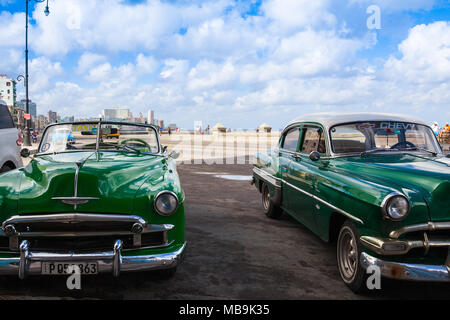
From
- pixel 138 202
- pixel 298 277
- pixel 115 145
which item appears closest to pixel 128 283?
pixel 138 202

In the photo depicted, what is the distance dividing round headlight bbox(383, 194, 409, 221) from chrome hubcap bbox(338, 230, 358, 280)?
0.62 m

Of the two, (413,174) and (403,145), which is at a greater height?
(403,145)

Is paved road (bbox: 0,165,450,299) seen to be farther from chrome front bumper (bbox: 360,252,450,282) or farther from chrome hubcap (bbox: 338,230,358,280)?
chrome front bumper (bbox: 360,252,450,282)

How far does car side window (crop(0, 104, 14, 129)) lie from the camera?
7589 millimetres

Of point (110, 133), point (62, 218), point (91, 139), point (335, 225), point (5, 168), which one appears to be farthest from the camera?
point (5, 168)

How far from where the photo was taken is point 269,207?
6.61 m

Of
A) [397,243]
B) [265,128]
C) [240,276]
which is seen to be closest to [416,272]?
[397,243]

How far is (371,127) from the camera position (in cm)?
485

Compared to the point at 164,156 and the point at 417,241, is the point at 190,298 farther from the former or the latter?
the point at 164,156

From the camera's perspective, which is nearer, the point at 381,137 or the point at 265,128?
the point at 381,137

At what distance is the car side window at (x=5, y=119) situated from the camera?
7.59m

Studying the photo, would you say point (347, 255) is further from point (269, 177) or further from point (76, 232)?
point (269, 177)

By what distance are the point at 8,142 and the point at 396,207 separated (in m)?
7.25

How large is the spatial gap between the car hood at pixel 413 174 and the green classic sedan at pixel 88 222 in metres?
1.95
